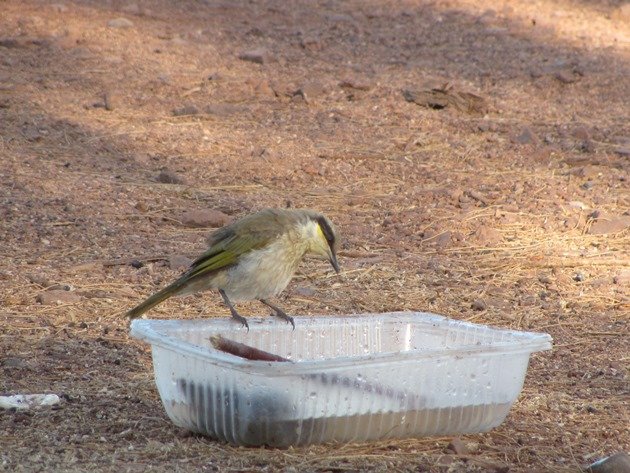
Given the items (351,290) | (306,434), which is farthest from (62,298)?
(306,434)

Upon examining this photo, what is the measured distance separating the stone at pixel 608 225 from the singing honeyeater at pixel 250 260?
10.9 ft

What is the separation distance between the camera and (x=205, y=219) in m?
7.92

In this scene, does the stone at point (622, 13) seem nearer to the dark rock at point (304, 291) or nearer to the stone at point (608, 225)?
the stone at point (608, 225)

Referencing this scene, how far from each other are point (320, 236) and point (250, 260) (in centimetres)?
43

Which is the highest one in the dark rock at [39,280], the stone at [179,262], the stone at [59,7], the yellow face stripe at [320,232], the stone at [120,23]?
the yellow face stripe at [320,232]

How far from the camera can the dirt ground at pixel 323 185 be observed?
4.93 metres

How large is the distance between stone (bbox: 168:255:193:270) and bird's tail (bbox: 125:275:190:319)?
6.14 feet

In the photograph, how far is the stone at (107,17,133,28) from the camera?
41.3ft

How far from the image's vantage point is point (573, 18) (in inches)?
564

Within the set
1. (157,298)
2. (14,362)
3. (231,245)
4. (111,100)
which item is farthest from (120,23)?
(157,298)

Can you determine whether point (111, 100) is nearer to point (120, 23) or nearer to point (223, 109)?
point (223, 109)

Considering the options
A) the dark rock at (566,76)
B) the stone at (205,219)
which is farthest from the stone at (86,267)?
the dark rock at (566,76)

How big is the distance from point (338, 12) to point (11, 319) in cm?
907

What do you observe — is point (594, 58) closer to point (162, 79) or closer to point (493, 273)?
point (162, 79)
